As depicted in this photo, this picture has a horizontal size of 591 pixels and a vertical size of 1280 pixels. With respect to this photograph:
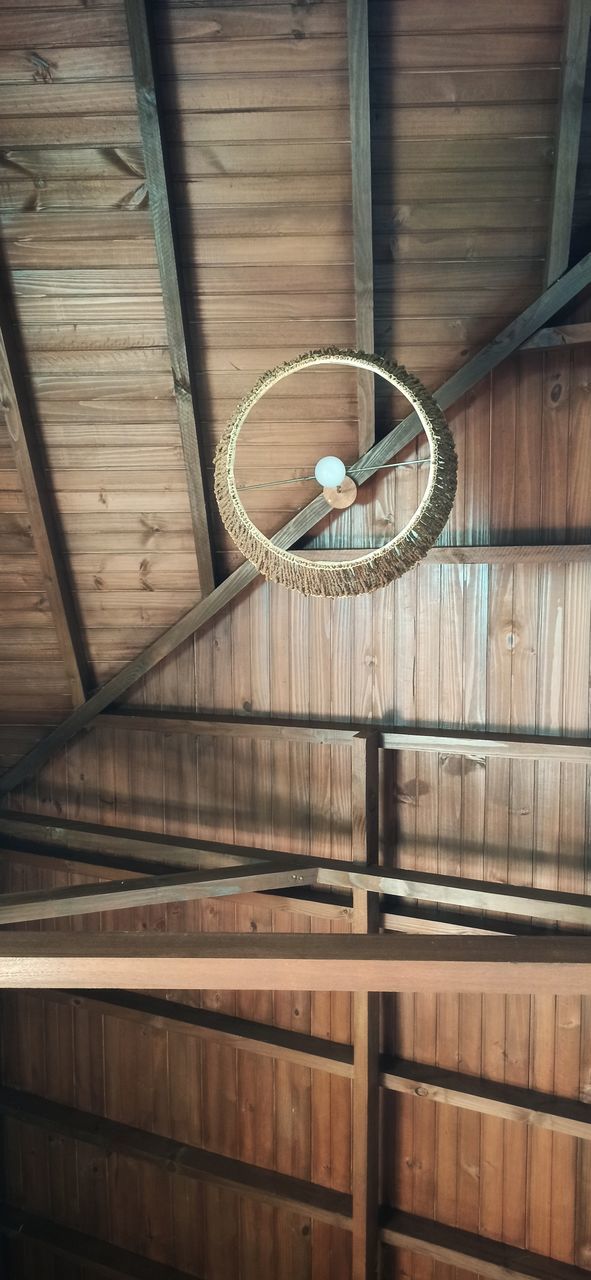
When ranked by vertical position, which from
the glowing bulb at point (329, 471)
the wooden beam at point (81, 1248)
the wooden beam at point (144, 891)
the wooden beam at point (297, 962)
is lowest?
the wooden beam at point (81, 1248)

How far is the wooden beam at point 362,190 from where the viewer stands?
6.18 ft

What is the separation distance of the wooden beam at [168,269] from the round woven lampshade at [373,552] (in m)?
0.49

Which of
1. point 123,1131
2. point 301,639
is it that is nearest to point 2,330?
point 301,639

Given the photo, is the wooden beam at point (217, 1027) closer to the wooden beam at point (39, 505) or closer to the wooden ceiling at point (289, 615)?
the wooden ceiling at point (289, 615)

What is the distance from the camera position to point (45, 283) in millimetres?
2322

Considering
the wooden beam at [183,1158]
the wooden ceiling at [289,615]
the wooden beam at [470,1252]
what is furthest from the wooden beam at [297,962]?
the wooden beam at [183,1158]

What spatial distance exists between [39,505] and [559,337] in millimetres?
1660

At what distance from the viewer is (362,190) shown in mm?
2084

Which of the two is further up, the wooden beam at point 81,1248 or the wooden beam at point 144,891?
the wooden beam at point 144,891

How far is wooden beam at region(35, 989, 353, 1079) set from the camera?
3.19 meters

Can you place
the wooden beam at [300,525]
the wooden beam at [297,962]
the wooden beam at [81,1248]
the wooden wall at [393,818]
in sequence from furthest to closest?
1. the wooden beam at [81,1248]
2. the wooden wall at [393,818]
3. the wooden beam at [300,525]
4. the wooden beam at [297,962]

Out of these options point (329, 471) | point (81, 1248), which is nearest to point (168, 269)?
point (329, 471)

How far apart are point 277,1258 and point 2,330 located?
3594 millimetres

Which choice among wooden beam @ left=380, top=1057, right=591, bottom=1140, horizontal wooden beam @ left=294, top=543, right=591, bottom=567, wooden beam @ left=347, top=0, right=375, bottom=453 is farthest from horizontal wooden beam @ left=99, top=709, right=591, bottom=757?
wooden beam @ left=380, top=1057, right=591, bottom=1140
